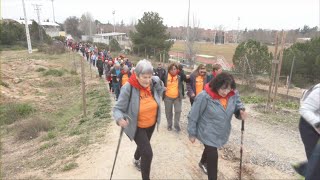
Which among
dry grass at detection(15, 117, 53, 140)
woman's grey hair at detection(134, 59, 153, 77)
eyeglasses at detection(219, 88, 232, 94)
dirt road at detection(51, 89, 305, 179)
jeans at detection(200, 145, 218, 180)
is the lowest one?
dry grass at detection(15, 117, 53, 140)

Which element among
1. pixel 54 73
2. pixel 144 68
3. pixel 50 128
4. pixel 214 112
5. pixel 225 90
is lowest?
pixel 54 73

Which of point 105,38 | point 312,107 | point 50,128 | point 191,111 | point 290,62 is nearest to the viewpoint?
point 312,107

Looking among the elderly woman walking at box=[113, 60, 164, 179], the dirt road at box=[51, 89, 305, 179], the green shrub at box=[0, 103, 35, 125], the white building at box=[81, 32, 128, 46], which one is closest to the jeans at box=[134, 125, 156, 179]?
the elderly woman walking at box=[113, 60, 164, 179]

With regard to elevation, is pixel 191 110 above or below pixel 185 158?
above

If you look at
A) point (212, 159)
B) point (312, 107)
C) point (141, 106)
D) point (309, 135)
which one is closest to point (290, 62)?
point (212, 159)

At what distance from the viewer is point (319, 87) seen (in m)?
3.01

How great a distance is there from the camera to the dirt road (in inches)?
213

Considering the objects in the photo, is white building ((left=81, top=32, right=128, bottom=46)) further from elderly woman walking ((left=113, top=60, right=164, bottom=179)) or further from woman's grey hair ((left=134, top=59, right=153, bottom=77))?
woman's grey hair ((left=134, top=59, right=153, bottom=77))

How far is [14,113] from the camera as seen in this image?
44.5 feet

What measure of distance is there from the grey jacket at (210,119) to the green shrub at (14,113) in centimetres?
1088

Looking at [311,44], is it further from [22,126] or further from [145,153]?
[145,153]

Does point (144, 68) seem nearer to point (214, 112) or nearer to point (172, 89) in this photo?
point (214, 112)

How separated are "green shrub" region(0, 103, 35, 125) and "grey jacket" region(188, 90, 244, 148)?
1088 centimetres

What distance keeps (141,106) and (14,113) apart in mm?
11153
